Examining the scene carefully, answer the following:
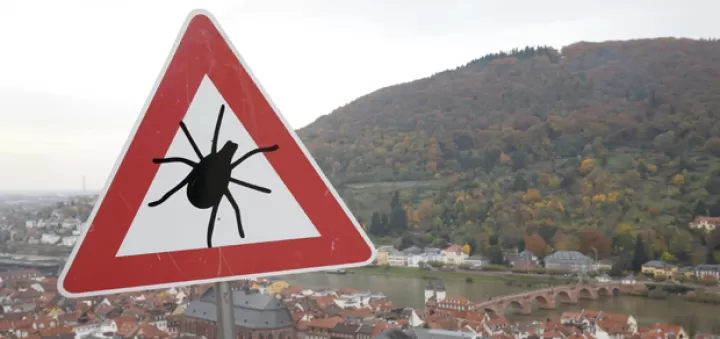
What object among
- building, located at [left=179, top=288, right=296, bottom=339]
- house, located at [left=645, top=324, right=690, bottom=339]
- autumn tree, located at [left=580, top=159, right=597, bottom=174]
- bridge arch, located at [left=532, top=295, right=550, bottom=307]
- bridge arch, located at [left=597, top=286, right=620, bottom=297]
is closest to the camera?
building, located at [left=179, top=288, right=296, bottom=339]

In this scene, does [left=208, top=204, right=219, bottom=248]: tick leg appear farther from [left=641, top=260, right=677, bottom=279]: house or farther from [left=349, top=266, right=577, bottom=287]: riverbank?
[left=641, top=260, right=677, bottom=279]: house

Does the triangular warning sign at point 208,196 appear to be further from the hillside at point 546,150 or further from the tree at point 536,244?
the tree at point 536,244

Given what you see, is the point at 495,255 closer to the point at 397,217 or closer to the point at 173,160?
the point at 397,217

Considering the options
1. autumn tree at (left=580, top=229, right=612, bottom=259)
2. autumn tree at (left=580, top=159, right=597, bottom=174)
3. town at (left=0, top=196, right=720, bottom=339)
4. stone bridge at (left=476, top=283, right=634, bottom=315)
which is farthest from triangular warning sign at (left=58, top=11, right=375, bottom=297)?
autumn tree at (left=580, top=159, right=597, bottom=174)

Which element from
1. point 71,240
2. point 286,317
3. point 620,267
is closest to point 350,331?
point 286,317

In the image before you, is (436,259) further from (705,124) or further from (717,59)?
(717,59)

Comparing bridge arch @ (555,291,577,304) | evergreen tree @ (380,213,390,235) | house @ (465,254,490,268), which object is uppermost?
evergreen tree @ (380,213,390,235)
